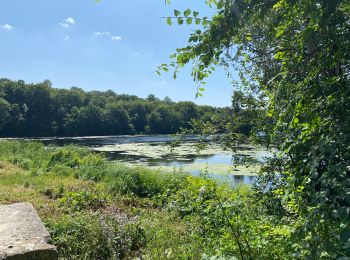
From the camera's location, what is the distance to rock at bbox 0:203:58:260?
3.35 meters

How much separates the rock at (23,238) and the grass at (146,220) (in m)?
0.41

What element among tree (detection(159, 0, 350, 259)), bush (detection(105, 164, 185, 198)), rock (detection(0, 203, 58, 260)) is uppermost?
tree (detection(159, 0, 350, 259))

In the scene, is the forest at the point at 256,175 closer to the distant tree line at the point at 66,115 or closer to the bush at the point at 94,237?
the bush at the point at 94,237

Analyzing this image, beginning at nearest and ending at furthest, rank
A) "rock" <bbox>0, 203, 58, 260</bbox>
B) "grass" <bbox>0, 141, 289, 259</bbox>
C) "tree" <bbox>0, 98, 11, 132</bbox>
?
"grass" <bbox>0, 141, 289, 259</bbox> < "rock" <bbox>0, 203, 58, 260</bbox> < "tree" <bbox>0, 98, 11, 132</bbox>

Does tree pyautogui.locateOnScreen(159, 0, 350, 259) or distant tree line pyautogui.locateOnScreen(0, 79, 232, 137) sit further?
distant tree line pyautogui.locateOnScreen(0, 79, 232, 137)

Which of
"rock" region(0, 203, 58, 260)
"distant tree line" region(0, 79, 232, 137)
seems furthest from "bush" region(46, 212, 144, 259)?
"distant tree line" region(0, 79, 232, 137)

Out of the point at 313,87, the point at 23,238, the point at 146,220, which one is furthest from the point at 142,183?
the point at 313,87

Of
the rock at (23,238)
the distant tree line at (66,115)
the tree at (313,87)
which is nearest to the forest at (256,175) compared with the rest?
the tree at (313,87)

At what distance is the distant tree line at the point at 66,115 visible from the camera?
7444cm

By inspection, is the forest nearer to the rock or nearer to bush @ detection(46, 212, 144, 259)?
bush @ detection(46, 212, 144, 259)

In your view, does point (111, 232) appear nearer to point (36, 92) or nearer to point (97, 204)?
point (97, 204)

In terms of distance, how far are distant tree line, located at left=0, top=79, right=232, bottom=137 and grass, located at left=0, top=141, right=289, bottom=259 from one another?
62.6 meters

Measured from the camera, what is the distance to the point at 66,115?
83250mm

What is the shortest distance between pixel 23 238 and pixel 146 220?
1.74 meters
